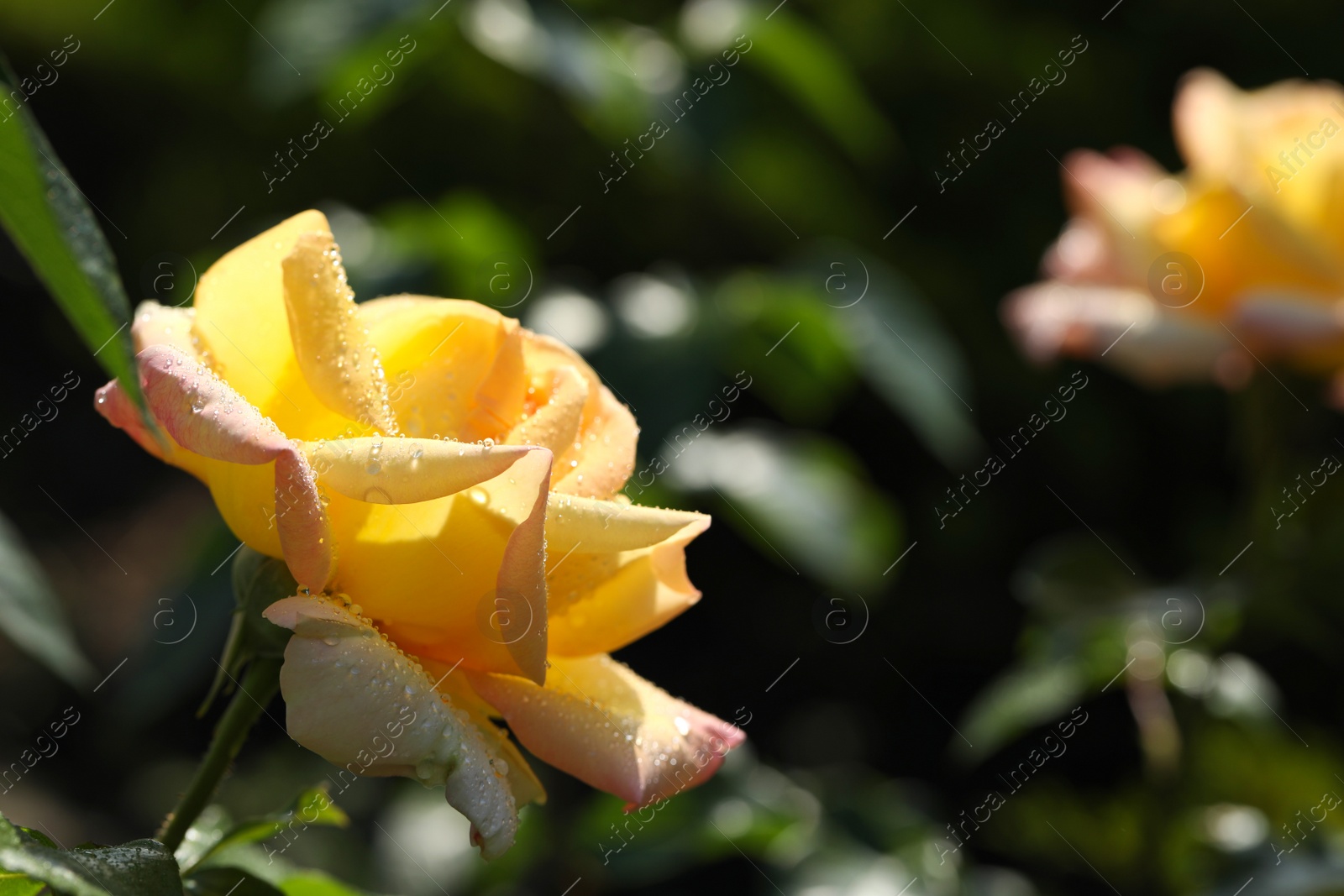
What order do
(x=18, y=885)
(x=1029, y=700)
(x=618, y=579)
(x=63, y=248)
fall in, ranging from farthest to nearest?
1. (x=1029, y=700)
2. (x=618, y=579)
3. (x=18, y=885)
4. (x=63, y=248)

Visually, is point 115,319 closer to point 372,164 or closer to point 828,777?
point 828,777

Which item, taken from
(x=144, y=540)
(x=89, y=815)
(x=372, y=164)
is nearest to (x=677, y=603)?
(x=372, y=164)

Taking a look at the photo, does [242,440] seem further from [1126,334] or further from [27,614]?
[1126,334]

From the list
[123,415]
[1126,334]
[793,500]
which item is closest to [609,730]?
[123,415]

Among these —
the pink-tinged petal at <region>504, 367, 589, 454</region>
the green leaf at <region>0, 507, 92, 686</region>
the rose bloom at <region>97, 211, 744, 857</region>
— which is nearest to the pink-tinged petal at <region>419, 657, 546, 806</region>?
the rose bloom at <region>97, 211, 744, 857</region>

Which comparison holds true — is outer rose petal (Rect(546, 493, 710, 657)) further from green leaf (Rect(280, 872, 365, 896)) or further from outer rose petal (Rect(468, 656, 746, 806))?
green leaf (Rect(280, 872, 365, 896))

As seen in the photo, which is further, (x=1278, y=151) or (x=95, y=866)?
(x=1278, y=151)
